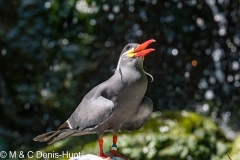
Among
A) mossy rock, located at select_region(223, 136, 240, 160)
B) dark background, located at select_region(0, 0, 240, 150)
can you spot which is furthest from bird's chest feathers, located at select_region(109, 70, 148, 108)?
dark background, located at select_region(0, 0, 240, 150)

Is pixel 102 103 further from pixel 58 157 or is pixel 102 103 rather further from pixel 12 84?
pixel 12 84

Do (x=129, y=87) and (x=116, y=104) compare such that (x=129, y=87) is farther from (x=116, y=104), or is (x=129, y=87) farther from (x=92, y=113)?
(x=92, y=113)

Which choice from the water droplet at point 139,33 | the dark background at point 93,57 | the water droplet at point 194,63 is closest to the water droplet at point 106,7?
the dark background at point 93,57

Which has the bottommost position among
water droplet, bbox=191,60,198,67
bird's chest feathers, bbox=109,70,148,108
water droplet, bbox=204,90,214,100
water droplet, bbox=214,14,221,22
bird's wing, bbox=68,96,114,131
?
water droplet, bbox=204,90,214,100

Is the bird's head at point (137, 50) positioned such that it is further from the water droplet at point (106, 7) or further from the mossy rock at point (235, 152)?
the water droplet at point (106, 7)

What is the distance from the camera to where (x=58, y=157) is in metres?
5.24

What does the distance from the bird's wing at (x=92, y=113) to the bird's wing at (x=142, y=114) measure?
0.22m

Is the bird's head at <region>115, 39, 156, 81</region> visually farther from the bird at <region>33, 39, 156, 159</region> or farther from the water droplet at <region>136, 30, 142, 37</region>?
the water droplet at <region>136, 30, 142, 37</region>

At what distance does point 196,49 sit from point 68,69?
6.73 feet

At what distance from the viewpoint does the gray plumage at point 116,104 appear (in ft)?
9.17

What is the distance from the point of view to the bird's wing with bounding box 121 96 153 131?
300cm

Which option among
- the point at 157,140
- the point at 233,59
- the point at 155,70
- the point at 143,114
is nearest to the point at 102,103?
the point at 143,114

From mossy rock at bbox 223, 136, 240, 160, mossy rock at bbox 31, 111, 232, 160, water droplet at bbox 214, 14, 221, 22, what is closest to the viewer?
mossy rock at bbox 223, 136, 240, 160

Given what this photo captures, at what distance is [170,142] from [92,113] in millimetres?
2351
